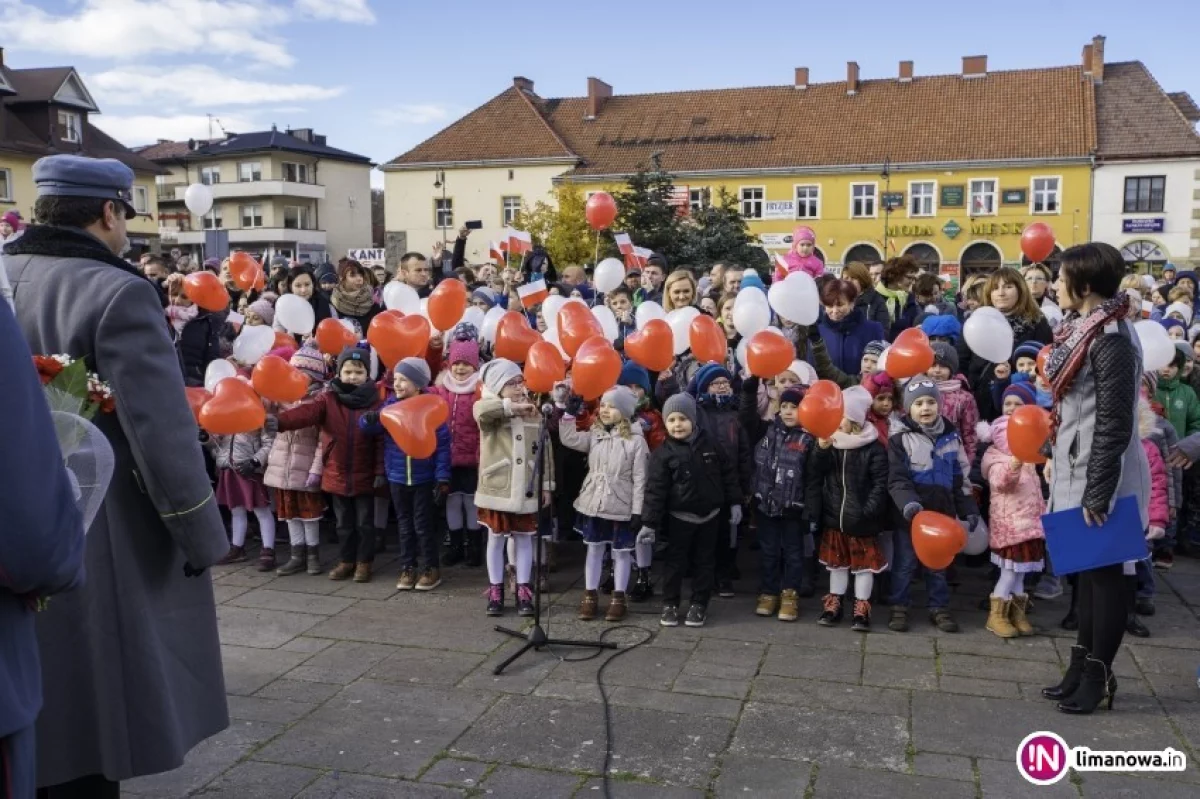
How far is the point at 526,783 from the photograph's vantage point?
3881 mm

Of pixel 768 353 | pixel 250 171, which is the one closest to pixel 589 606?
pixel 768 353

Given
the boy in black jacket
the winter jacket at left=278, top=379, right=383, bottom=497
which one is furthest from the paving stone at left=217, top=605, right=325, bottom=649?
the boy in black jacket

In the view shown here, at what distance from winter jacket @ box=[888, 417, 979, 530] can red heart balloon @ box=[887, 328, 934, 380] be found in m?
0.32

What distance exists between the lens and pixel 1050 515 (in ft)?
14.8

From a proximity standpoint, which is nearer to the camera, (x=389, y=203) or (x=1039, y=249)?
(x=1039, y=249)

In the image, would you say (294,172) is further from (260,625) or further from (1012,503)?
(1012,503)

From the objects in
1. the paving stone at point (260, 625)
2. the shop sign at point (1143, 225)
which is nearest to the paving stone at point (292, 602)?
the paving stone at point (260, 625)

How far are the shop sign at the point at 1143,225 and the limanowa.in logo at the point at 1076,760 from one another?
4231 centimetres

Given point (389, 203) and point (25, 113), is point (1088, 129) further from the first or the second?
point (25, 113)

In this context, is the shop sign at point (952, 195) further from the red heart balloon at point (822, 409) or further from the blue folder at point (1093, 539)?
the blue folder at point (1093, 539)

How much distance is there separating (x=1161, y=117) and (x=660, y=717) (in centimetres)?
4490

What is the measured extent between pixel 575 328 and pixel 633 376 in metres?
0.69

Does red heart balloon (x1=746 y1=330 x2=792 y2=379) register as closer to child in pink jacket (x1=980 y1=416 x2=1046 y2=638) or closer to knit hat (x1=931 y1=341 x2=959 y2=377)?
knit hat (x1=931 y1=341 x2=959 y2=377)

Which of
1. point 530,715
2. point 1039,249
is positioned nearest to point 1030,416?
point 530,715
